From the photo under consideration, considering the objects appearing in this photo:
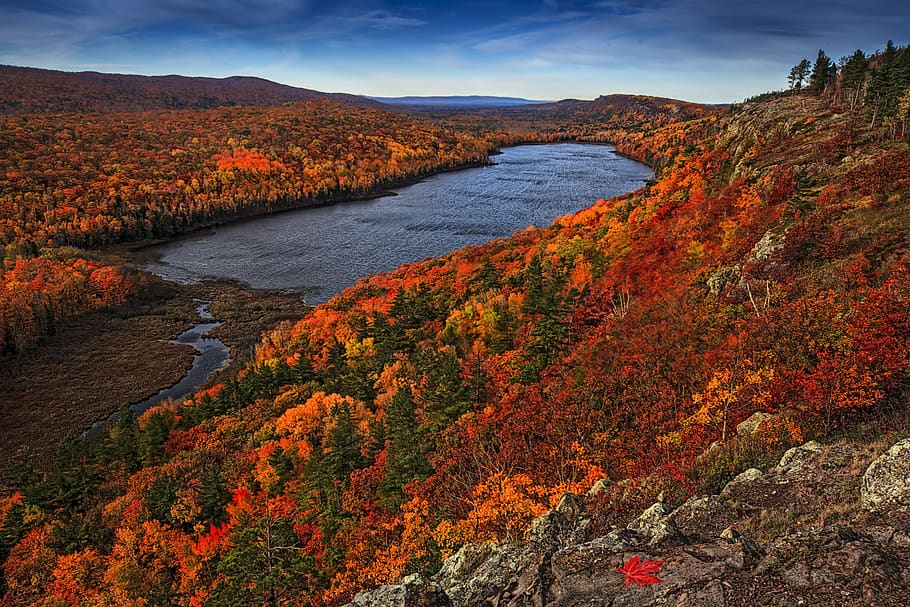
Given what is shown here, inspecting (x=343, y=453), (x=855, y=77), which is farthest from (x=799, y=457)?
(x=855, y=77)

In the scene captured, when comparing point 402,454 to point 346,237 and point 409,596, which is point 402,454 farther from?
point 346,237

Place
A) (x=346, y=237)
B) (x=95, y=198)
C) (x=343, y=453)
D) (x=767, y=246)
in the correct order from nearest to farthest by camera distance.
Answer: (x=767, y=246) < (x=343, y=453) < (x=346, y=237) < (x=95, y=198)

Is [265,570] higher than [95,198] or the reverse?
the reverse

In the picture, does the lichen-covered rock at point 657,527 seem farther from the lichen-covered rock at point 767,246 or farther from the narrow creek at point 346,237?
the narrow creek at point 346,237

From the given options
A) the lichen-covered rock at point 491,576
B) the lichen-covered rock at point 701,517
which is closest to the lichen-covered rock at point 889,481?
the lichen-covered rock at point 701,517

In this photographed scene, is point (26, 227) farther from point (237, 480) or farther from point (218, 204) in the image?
point (237, 480)

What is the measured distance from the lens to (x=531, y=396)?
29.7 metres

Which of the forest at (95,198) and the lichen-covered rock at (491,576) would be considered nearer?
the lichen-covered rock at (491,576)

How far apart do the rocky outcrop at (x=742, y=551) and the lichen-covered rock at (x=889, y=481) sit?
2cm

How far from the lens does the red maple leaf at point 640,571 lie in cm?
1074

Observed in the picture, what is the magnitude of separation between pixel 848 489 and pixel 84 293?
104393 millimetres

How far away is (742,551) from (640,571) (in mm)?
2069

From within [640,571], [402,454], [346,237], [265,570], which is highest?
[640,571]

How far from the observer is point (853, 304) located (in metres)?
18.9
